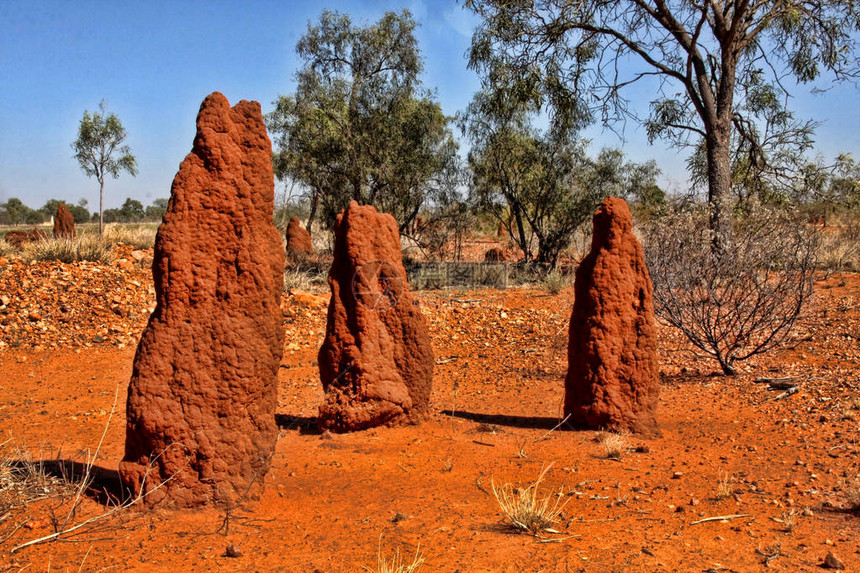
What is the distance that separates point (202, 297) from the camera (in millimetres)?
4207

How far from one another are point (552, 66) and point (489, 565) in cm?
1310

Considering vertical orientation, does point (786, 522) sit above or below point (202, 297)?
below

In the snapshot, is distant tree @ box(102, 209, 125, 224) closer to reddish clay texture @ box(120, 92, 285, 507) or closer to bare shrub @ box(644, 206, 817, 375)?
bare shrub @ box(644, 206, 817, 375)

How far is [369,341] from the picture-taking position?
20.0 ft

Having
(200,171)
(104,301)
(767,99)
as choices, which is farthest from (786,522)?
(767,99)

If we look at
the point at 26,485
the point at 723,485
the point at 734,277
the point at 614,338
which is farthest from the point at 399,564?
the point at 734,277

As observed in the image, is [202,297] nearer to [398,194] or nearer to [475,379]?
Answer: [475,379]

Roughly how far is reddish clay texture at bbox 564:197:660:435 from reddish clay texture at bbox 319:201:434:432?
1.54 metres

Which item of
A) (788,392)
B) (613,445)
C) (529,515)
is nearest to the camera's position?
(529,515)

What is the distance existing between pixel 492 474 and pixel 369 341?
187 centimetres

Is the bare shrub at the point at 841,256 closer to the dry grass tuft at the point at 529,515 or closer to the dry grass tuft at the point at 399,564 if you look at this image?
the dry grass tuft at the point at 529,515

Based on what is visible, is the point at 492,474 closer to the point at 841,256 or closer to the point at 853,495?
the point at 853,495

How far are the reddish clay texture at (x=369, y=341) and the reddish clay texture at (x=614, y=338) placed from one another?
1.54 meters

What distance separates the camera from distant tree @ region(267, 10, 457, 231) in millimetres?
16562
